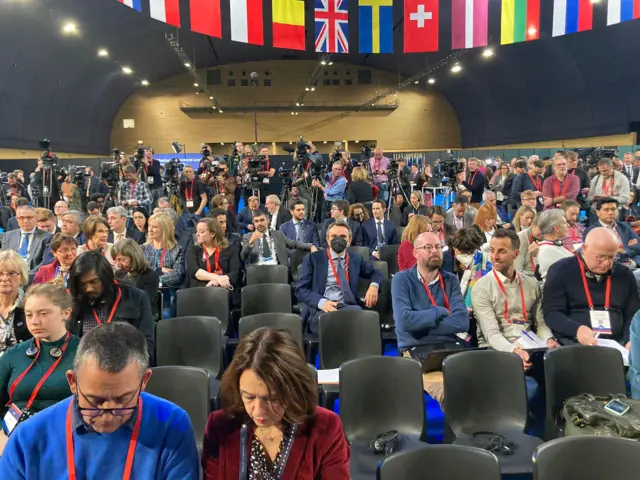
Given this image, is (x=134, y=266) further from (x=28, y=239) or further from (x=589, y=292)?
(x=589, y=292)

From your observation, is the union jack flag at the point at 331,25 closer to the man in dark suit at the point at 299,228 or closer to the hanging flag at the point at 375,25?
the hanging flag at the point at 375,25

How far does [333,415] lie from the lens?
1.53m

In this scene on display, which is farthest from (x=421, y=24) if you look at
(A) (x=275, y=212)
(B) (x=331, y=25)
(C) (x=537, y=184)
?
(A) (x=275, y=212)

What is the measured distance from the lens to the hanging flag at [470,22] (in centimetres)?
834

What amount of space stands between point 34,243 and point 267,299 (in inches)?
92.5

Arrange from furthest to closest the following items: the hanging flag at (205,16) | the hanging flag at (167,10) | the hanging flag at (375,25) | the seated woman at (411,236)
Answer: the hanging flag at (375,25), the hanging flag at (205,16), the hanging flag at (167,10), the seated woman at (411,236)

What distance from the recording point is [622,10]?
7.82 meters

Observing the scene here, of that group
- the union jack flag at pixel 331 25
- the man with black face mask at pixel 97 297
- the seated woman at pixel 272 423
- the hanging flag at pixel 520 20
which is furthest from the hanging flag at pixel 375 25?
the seated woman at pixel 272 423

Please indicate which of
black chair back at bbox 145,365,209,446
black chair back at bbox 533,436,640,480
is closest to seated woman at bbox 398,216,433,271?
black chair back at bbox 145,365,209,446

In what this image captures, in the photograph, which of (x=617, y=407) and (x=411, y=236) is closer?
(x=617, y=407)

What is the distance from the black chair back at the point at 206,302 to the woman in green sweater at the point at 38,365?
5.84ft

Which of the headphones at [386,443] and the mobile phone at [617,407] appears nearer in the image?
the mobile phone at [617,407]

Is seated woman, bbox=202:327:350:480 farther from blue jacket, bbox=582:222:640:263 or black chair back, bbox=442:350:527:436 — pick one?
blue jacket, bbox=582:222:640:263

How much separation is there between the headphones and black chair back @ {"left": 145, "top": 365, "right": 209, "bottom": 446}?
782 millimetres
